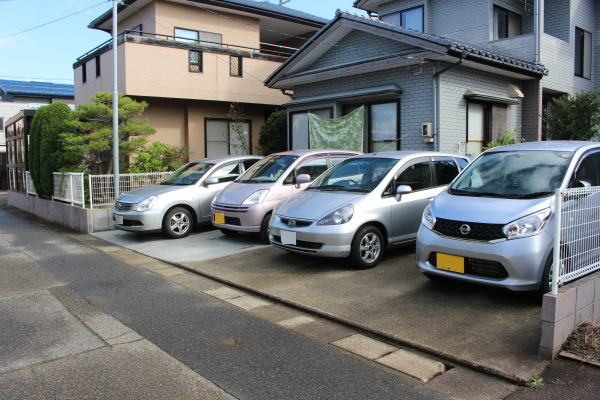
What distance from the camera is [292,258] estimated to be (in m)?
7.55

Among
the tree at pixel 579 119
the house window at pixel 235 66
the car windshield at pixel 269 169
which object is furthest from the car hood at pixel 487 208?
the house window at pixel 235 66

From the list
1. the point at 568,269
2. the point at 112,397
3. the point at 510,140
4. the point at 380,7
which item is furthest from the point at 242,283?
the point at 380,7

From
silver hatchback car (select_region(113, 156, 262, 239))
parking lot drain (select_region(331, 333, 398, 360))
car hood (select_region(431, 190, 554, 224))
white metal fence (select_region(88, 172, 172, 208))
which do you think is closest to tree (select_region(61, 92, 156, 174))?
white metal fence (select_region(88, 172, 172, 208))

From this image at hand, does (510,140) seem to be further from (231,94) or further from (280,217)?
(231,94)

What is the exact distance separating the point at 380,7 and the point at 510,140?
827 cm

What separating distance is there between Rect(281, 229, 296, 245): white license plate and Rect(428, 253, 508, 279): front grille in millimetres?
2545

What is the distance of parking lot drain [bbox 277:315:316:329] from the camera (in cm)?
484

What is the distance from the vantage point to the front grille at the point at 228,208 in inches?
331

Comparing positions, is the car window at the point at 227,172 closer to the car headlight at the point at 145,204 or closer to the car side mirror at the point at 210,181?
the car side mirror at the point at 210,181

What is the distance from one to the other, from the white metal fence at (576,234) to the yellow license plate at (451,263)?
1.00 meters

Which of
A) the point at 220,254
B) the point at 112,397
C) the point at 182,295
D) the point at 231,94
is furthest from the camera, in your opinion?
the point at 231,94

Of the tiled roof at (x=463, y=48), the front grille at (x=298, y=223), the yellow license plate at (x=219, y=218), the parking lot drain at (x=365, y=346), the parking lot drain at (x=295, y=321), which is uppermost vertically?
→ the tiled roof at (x=463, y=48)

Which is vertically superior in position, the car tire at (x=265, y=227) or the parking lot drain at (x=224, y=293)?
the car tire at (x=265, y=227)

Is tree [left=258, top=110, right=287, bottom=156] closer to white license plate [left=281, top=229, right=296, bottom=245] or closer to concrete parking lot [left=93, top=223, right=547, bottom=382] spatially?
concrete parking lot [left=93, top=223, right=547, bottom=382]
